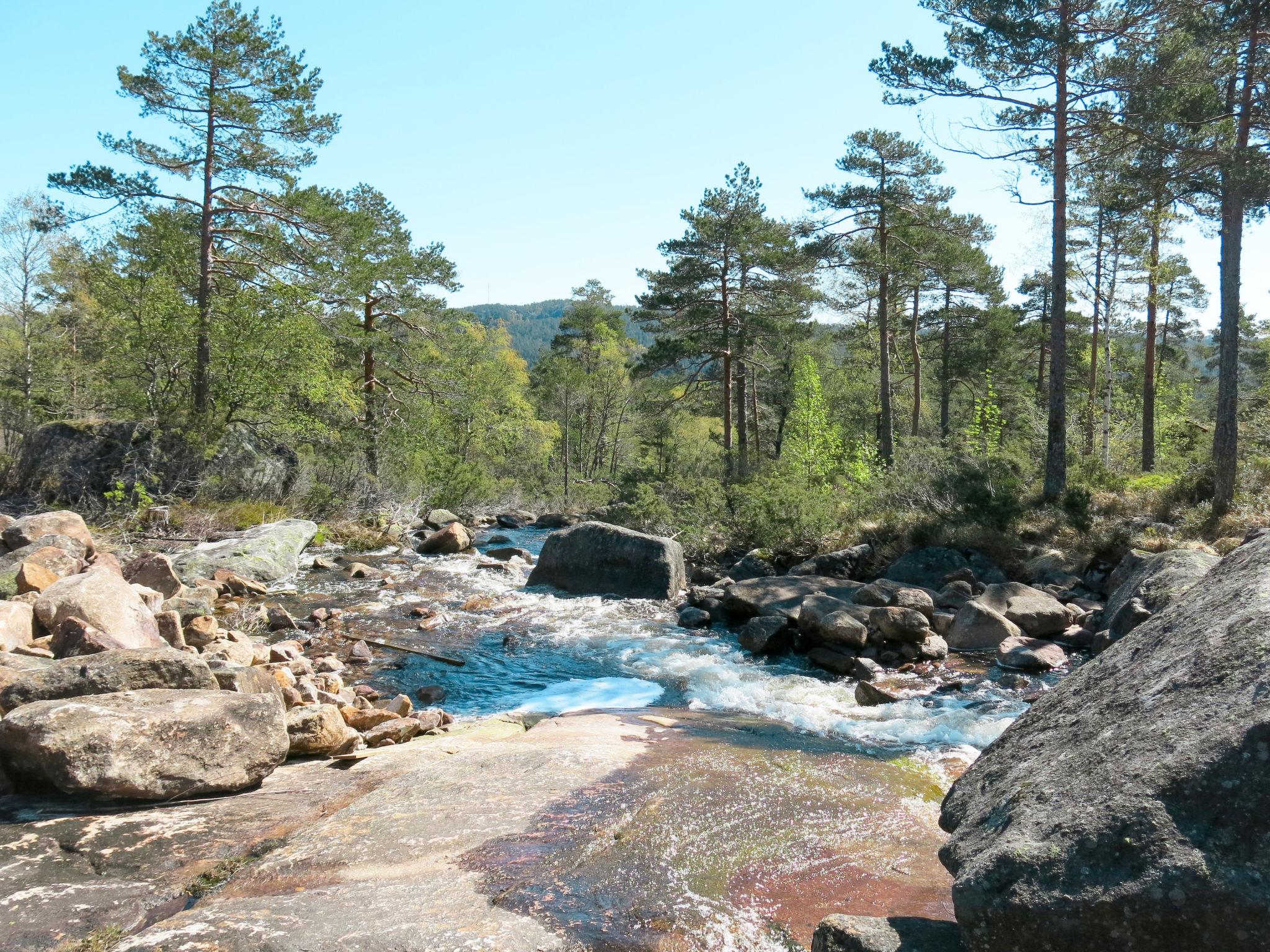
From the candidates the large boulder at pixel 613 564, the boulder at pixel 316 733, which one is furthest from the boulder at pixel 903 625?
the boulder at pixel 316 733

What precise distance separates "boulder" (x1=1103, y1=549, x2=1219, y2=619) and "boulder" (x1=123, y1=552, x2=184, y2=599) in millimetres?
10937

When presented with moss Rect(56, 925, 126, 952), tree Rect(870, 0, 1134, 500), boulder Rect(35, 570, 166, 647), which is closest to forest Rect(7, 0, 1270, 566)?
tree Rect(870, 0, 1134, 500)

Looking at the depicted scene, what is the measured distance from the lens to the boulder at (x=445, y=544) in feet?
59.2

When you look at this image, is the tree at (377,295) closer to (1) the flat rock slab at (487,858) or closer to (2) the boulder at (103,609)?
(2) the boulder at (103,609)

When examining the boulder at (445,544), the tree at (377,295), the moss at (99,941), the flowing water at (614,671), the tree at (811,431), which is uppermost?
the tree at (377,295)

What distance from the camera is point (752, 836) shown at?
164 inches

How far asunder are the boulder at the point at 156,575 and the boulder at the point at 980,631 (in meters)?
9.73

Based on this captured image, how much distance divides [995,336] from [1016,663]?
2739 cm

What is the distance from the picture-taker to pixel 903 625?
9242 millimetres

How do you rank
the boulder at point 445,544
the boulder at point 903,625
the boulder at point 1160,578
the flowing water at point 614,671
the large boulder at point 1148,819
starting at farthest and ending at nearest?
1. the boulder at point 445,544
2. the boulder at point 903,625
3. the boulder at point 1160,578
4. the flowing water at point 614,671
5. the large boulder at point 1148,819

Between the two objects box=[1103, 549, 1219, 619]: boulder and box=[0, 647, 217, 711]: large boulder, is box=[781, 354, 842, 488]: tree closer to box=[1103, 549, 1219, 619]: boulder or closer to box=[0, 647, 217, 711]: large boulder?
box=[1103, 549, 1219, 619]: boulder

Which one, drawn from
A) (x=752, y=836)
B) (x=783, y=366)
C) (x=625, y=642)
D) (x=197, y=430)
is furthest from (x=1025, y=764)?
(x=783, y=366)

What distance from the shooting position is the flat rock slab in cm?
303

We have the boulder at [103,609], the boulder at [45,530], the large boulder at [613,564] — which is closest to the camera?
the boulder at [103,609]
